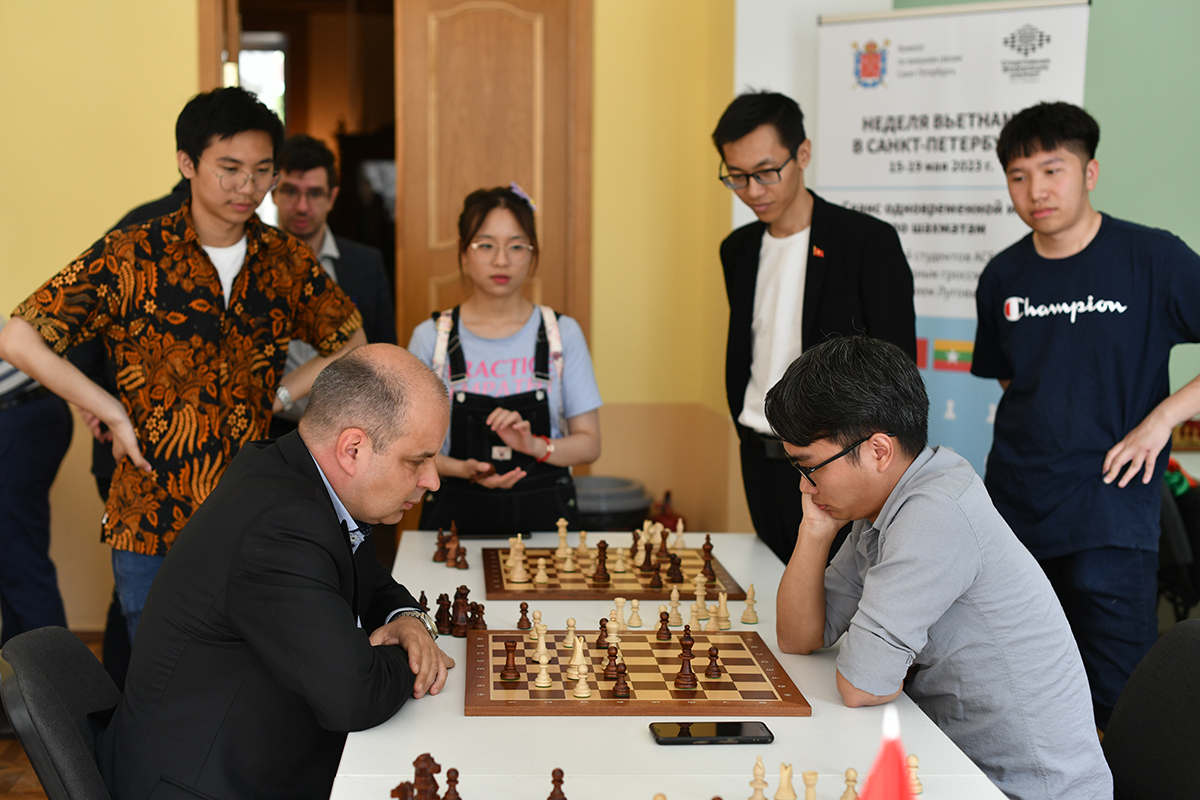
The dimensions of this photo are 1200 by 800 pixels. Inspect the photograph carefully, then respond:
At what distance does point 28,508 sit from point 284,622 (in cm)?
257

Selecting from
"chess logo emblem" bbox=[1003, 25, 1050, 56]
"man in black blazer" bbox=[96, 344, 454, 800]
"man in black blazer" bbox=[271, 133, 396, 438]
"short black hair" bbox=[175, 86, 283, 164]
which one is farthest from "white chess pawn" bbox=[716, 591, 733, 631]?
"chess logo emblem" bbox=[1003, 25, 1050, 56]

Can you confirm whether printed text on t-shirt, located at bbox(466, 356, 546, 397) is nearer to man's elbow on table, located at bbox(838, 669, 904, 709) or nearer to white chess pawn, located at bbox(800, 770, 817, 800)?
man's elbow on table, located at bbox(838, 669, 904, 709)

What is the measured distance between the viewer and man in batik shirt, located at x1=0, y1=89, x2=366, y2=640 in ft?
8.33

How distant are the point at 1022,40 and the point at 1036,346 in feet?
5.29

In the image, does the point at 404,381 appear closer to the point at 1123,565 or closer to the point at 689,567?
the point at 689,567

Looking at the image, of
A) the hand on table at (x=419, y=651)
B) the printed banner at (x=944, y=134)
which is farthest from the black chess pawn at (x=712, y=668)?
the printed banner at (x=944, y=134)

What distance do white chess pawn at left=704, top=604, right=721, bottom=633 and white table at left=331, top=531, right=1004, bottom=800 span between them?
0.29 meters

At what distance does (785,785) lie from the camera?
4.56ft

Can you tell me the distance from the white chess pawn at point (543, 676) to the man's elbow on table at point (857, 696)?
A: 0.49 meters

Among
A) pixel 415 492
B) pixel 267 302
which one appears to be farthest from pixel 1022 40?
pixel 415 492

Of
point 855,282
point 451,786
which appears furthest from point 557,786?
point 855,282

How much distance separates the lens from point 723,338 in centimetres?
467

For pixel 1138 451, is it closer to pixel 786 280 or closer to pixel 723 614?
pixel 786 280

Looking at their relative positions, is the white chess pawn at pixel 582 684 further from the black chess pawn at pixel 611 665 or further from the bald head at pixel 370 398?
the bald head at pixel 370 398
